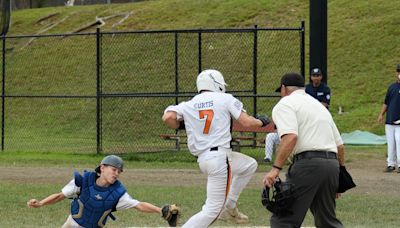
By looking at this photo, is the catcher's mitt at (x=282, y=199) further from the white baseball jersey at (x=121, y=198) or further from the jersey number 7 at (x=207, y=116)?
the jersey number 7 at (x=207, y=116)

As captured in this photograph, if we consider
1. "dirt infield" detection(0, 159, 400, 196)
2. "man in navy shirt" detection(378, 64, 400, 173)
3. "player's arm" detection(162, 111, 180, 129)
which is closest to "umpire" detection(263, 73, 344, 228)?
"player's arm" detection(162, 111, 180, 129)

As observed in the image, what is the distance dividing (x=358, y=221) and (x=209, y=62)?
19539 millimetres

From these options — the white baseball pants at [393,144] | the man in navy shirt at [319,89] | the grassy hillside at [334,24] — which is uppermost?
the grassy hillside at [334,24]

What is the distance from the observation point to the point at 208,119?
9.38 metres

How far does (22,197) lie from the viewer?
44.0 feet

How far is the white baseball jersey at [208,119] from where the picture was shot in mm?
9383

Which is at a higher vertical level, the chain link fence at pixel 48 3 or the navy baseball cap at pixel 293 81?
the chain link fence at pixel 48 3

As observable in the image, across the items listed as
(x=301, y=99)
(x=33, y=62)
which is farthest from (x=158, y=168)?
(x=33, y=62)

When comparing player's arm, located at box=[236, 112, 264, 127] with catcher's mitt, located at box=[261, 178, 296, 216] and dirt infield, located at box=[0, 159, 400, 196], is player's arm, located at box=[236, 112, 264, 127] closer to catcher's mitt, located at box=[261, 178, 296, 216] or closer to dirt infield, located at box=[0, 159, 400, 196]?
catcher's mitt, located at box=[261, 178, 296, 216]

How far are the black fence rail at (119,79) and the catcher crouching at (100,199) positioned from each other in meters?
15.4

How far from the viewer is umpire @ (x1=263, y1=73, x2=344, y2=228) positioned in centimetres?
818

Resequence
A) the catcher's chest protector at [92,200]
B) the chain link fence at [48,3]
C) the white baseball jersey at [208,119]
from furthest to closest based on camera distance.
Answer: the chain link fence at [48,3] → the white baseball jersey at [208,119] → the catcher's chest protector at [92,200]

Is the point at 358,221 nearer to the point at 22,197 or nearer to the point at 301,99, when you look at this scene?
the point at 301,99

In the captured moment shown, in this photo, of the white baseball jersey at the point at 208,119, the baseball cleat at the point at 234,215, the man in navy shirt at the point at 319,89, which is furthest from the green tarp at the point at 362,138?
the white baseball jersey at the point at 208,119
